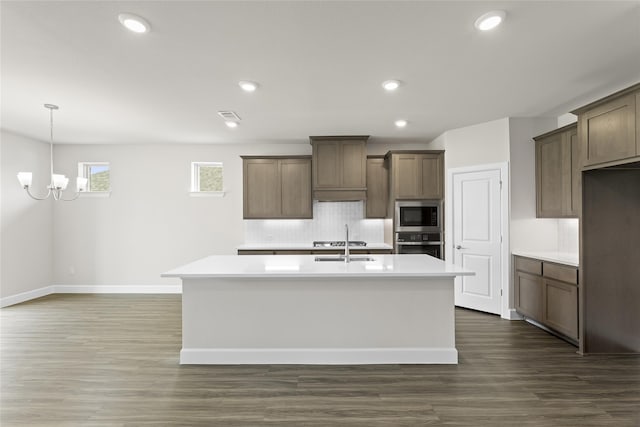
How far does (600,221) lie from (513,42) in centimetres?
203

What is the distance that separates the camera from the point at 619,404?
245cm

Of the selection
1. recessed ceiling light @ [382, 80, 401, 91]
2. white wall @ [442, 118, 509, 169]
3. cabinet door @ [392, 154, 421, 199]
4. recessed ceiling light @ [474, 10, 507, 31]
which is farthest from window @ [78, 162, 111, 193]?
recessed ceiling light @ [474, 10, 507, 31]

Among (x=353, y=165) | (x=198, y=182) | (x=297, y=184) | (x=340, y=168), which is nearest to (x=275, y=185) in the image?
(x=297, y=184)

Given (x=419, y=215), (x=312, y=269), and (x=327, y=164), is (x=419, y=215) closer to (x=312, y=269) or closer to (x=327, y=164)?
(x=327, y=164)

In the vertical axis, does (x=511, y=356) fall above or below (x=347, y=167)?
below

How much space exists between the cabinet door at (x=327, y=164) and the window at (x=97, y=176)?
150 inches

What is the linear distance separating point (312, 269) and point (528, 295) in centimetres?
288

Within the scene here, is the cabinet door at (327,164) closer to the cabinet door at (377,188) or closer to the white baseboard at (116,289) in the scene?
the cabinet door at (377,188)

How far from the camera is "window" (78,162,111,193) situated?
242 inches

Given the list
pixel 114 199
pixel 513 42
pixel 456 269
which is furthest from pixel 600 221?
pixel 114 199

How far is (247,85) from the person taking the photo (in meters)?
3.32

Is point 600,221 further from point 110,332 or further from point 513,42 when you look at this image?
point 110,332

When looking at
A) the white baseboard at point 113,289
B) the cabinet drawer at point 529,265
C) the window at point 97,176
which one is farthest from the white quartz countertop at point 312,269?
the window at point 97,176

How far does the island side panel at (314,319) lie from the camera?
3.16 meters
